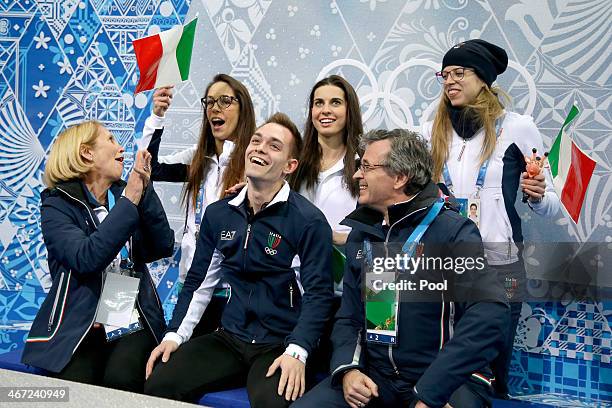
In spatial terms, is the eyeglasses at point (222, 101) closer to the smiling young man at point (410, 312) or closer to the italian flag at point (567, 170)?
the smiling young man at point (410, 312)

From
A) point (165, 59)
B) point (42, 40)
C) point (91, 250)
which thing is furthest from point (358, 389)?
point (42, 40)

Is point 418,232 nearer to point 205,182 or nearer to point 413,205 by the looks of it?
point 413,205

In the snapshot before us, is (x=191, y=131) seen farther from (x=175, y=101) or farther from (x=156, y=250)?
(x=156, y=250)

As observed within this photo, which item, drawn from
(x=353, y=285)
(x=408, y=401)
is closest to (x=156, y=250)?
(x=353, y=285)

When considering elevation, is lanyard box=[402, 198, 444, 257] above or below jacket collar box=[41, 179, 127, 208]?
below

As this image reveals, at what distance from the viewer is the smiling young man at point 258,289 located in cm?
250

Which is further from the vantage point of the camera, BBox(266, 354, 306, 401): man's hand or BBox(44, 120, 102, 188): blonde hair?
BBox(44, 120, 102, 188): blonde hair

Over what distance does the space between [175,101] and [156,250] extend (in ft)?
5.41

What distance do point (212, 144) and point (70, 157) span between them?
870 mm

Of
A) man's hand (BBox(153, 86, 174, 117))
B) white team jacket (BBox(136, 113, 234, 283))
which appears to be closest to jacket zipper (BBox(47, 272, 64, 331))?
white team jacket (BBox(136, 113, 234, 283))

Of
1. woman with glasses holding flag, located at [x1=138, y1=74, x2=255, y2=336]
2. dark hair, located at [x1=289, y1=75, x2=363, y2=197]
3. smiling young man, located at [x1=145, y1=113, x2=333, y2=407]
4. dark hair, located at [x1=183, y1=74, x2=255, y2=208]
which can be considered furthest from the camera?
dark hair, located at [x1=183, y1=74, x2=255, y2=208]

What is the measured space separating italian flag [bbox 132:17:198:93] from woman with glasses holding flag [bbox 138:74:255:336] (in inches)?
8.5

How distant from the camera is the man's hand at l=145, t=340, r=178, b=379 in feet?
8.66

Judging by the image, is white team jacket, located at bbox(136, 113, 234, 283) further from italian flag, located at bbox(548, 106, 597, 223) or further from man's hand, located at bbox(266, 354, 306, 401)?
italian flag, located at bbox(548, 106, 597, 223)
